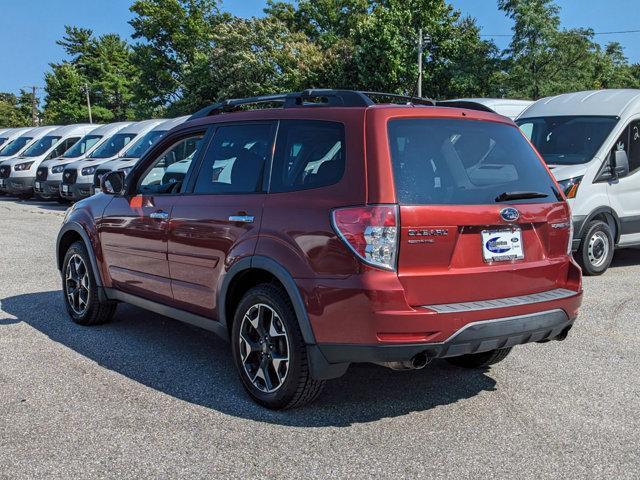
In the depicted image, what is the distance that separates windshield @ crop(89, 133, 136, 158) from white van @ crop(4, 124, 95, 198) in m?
3.20

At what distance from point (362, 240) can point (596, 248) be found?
598cm

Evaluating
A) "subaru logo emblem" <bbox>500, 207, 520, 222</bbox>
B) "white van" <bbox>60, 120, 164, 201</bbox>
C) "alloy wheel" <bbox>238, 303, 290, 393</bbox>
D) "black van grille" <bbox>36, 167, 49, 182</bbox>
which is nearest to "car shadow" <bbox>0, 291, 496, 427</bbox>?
"alloy wheel" <bbox>238, 303, 290, 393</bbox>

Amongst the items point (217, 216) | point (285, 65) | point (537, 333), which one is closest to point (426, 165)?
point (537, 333)

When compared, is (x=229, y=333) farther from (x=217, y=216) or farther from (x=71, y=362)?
(x=71, y=362)

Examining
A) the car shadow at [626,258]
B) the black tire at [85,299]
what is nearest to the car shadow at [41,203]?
the black tire at [85,299]

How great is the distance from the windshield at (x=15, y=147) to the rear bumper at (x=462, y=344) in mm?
22640

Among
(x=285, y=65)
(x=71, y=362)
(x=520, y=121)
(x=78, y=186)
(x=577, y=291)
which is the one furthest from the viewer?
(x=285, y=65)

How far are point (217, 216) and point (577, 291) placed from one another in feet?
7.47

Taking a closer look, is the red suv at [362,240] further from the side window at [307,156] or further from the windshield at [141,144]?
the windshield at [141,144]

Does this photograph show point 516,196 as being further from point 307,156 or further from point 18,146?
point 18,146

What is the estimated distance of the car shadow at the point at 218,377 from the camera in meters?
4.18

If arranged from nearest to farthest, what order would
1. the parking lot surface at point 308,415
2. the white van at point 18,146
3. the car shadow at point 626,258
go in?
the parking lot surface at point 308,415, the car shadow at point 626,258, the white van at point 18,146

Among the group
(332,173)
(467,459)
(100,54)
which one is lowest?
(467,459)

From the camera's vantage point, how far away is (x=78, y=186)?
17047 millimetres
